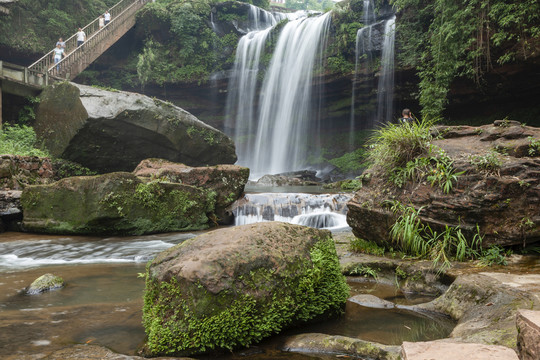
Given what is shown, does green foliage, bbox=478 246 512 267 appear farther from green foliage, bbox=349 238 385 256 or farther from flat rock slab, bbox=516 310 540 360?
flat rock slab, bbox=516 310 540 360

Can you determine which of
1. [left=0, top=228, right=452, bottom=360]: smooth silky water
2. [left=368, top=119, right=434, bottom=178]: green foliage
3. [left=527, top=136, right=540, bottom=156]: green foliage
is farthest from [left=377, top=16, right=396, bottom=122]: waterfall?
[left=0, top=228, right=452, bottom=360]: smooth silky water

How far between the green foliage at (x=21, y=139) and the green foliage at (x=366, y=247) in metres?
11.5

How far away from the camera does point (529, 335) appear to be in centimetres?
157

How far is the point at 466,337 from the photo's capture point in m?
2.49

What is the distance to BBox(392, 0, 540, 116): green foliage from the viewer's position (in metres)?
10.3

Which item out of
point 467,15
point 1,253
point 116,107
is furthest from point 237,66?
point 1,253

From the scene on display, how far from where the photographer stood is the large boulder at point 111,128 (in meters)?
12.3

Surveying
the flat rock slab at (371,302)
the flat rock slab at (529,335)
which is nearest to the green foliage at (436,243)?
the flat rock slab at (371,302)

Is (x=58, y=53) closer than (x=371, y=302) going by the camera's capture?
No

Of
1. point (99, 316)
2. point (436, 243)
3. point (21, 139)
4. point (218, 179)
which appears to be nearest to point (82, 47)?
point (21, 139)

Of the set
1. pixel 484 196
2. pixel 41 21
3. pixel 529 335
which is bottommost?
pixel 529 335

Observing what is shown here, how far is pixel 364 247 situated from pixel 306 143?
19.9 m

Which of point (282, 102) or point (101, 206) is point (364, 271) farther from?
point (282, 102)

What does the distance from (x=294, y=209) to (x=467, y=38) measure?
835cm
